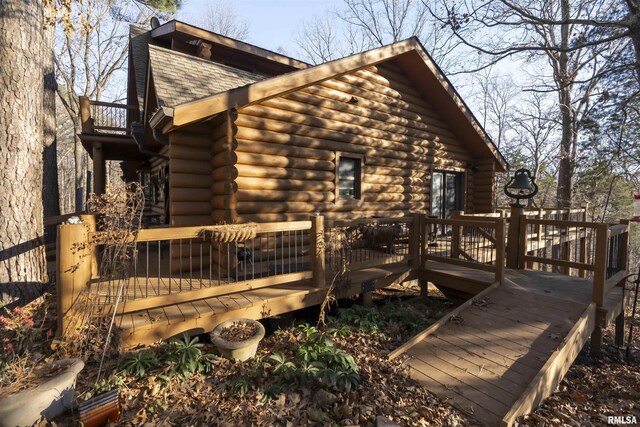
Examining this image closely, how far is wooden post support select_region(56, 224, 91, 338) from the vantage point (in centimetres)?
328

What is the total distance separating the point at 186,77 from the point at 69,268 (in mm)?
5233

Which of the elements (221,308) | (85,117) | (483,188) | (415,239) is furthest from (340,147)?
(85,117)

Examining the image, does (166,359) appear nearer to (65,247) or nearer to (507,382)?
(65,247)

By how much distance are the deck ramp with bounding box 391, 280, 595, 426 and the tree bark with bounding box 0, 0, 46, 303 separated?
511 cm

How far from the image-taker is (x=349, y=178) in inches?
320

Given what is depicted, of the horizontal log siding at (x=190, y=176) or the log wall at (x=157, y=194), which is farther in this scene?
the log wall at (x=157, y=194)

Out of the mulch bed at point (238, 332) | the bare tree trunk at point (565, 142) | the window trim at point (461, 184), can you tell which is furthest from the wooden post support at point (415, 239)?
the bare tree trunk at point (565, 142)

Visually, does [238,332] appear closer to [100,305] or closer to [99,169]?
[100,305]

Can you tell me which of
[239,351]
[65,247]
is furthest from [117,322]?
[239,351]

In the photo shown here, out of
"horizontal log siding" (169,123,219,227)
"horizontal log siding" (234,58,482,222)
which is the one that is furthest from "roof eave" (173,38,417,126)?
"horizontal log siding" (169,123,219,227)

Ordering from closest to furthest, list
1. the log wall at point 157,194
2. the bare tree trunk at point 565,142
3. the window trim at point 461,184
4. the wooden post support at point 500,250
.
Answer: the wooden post support at point 500,250 < the log wall at point 157,194 < the window trim at point 461,184 < the bare tree trunk at point 565,142

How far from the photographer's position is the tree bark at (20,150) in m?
4.09

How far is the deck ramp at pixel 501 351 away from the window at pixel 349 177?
399cm

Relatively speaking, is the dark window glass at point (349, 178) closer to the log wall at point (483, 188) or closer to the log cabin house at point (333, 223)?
the log cabin house at point (333, 223)
